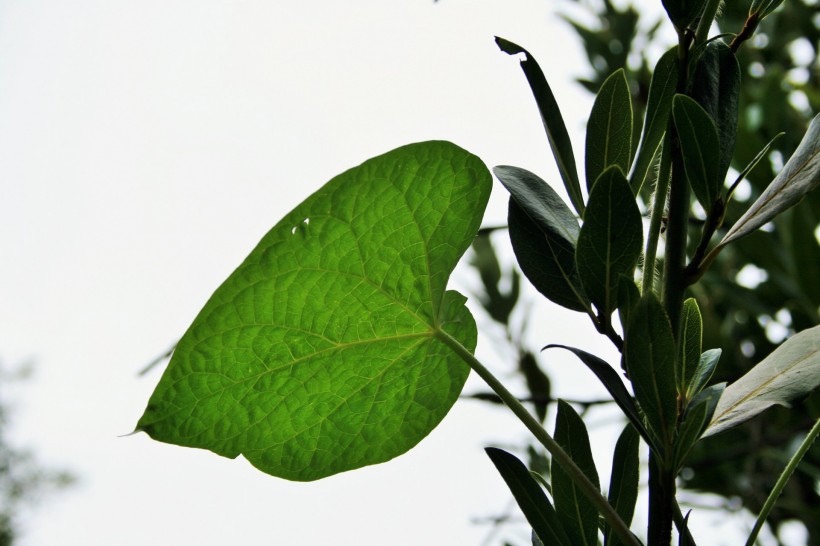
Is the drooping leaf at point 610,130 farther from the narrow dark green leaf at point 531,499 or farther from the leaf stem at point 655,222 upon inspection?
the narrow dark green leaf at point 531,499

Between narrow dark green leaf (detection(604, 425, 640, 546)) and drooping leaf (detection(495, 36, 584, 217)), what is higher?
drooping leaf (detection(495, 36, 584, 217))

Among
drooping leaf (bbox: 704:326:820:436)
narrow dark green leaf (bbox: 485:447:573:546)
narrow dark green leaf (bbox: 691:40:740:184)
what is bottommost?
narrow dark green leaf (bbox: 485:447:573:546)

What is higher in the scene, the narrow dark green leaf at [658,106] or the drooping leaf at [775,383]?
the narrow dark green leaf at [658,106]

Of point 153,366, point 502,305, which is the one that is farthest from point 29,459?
point 153,366

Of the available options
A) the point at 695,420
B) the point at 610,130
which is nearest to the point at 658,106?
the point at 610,130

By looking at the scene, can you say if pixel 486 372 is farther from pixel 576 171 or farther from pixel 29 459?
pixel 29 459

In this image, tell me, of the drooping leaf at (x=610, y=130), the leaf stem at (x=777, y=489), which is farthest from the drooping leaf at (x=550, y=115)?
the leaf stem at (x=777, y=489)

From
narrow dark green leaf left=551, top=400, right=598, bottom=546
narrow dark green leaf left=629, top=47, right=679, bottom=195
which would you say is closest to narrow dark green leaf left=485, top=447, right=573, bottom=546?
narrow dark green leaf left=551, top=400, right=598, bottom=546

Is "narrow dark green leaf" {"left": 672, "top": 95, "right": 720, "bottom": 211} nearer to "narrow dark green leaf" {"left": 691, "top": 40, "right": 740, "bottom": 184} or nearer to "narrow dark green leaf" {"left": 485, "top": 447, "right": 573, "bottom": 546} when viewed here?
"narrow dark green leaf" {"left": 691, "top": 40, "right": 740, "bottom": 184}
